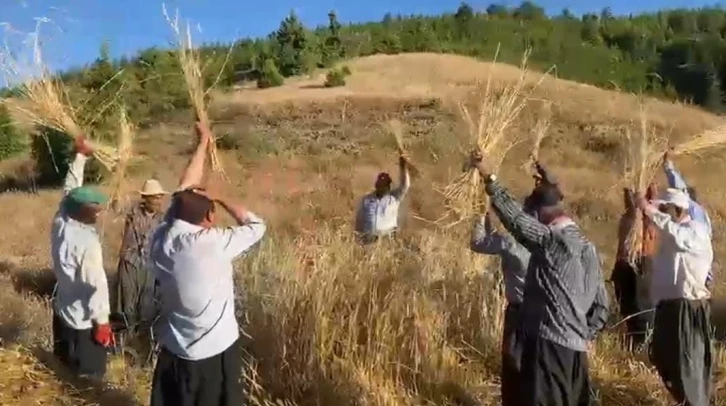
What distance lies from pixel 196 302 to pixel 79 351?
1.48 meters

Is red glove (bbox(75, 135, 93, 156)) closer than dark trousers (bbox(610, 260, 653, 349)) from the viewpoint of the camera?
Yes

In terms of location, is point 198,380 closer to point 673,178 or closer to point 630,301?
point 673,178

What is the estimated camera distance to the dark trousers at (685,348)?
669cm

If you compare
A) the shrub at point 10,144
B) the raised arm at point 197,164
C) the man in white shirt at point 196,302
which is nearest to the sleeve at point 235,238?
the man in white shirt at point 196,302

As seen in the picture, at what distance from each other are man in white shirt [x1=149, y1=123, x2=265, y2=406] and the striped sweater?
1.31 metres

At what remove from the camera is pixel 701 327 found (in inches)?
265

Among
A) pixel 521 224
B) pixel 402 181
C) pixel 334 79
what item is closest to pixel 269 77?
pixel 334 79

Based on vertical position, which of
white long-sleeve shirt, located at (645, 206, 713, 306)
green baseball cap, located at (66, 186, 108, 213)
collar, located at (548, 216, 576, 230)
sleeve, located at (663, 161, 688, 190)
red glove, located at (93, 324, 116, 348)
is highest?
sleeve, located at (663, 161, 688, 190)

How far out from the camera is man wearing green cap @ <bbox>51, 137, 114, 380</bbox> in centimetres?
642

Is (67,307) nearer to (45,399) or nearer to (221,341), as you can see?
(45,399)

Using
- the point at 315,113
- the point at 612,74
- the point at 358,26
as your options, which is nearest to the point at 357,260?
the point at 315,113

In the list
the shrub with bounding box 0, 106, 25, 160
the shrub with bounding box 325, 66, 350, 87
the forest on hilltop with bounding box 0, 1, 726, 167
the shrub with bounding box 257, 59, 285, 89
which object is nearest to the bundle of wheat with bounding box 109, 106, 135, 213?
the forest on hilltop with bounding box 0, 1, 726, 167

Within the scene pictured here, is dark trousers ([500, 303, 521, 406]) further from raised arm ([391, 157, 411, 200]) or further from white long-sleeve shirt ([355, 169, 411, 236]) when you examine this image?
raised arm ([391, 157, 411, 200])

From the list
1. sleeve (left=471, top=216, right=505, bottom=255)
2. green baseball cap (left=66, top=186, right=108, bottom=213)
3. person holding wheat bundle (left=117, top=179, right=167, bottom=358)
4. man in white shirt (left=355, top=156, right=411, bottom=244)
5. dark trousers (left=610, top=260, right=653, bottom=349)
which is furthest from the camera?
man in white shirt (left=355, top=156, right=411, bottom=244)
